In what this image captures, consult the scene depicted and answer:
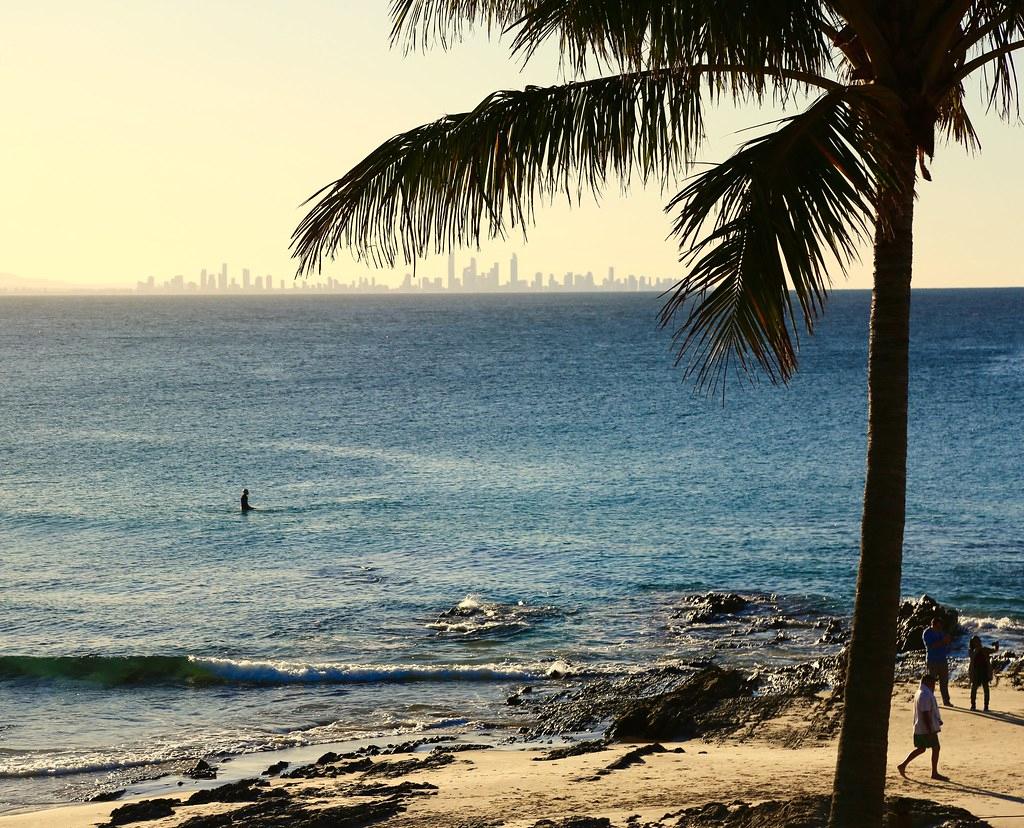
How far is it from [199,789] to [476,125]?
14.8 m

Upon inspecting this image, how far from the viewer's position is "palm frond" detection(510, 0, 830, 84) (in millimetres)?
7262

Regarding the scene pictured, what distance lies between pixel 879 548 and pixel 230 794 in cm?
1290

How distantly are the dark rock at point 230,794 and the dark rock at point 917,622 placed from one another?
15.5 m

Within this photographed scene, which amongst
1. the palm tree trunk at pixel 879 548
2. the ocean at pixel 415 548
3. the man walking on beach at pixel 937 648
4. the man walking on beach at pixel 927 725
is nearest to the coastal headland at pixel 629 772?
the man walking on beach at pixel 927 725

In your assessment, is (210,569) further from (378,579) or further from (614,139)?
(614,139)

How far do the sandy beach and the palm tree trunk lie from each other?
5.77m

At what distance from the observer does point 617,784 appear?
1680 cm

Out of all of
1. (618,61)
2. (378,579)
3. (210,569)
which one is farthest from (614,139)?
(210,569)

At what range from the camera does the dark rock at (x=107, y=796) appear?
19.5 m

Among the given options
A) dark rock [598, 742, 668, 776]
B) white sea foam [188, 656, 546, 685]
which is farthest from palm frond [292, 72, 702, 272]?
white sea foam [188, 656, 546, 685]

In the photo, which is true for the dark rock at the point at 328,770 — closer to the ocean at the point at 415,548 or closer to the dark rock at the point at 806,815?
the ocean at the point at 415,548

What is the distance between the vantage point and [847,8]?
7301 mm

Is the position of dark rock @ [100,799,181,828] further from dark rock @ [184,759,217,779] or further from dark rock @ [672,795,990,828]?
dark rock @ [672,795,990,828]

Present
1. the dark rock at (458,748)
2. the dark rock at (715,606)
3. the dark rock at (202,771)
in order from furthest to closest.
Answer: the dark rock at (715,606), the dark rock at (458,748), the dark rock at (202,771)
